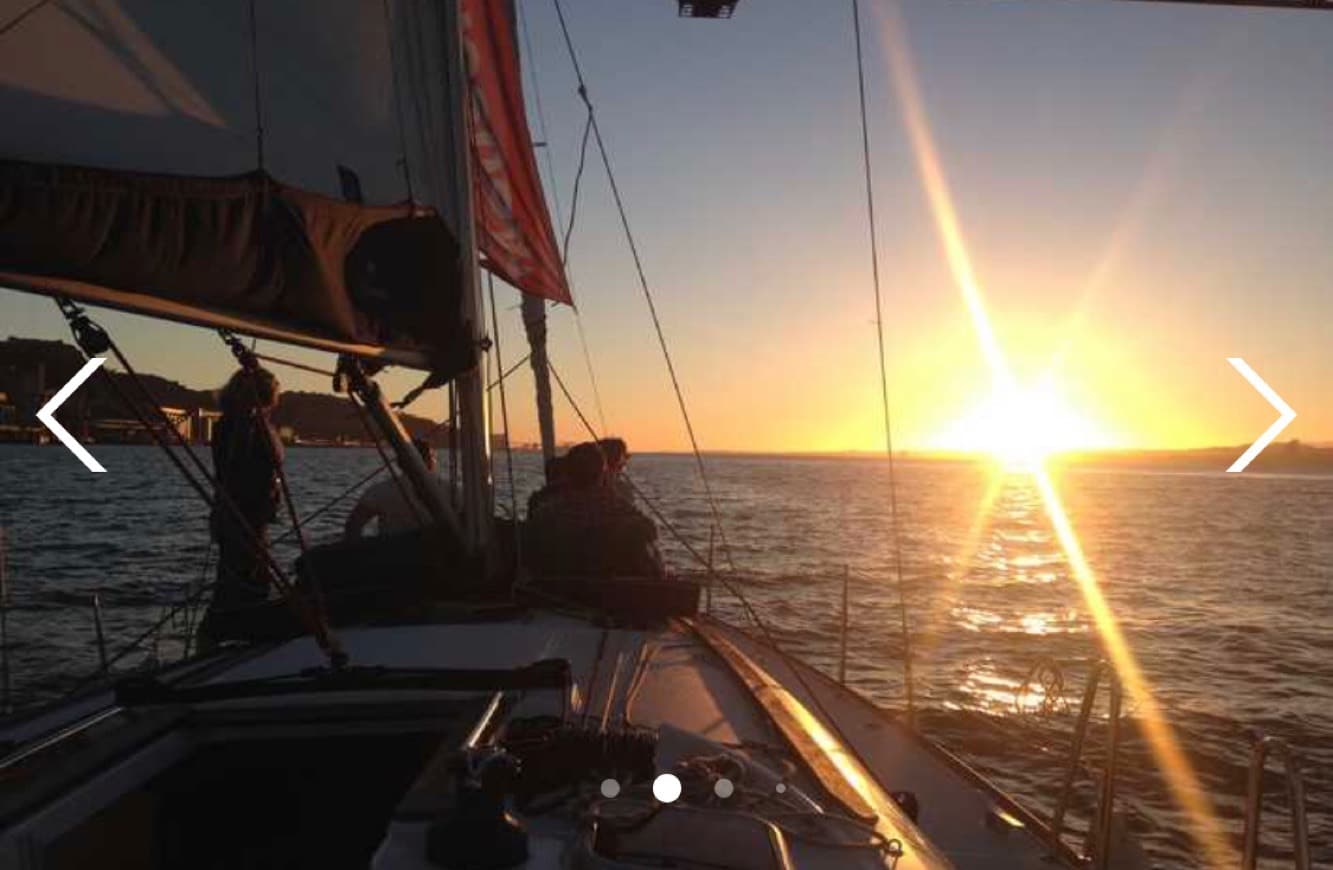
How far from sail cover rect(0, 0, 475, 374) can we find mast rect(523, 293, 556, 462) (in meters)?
6.10

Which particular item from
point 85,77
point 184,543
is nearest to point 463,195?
point 85,77

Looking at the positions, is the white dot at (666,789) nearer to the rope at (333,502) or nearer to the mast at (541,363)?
the rope at (333,502)

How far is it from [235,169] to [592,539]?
3.53 meters

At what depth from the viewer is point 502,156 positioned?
8367mm

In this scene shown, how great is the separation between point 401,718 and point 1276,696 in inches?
571

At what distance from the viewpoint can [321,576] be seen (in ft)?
21.0

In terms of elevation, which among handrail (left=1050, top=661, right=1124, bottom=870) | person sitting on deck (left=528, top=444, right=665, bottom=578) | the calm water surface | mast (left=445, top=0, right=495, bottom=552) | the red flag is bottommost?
the calm water surface

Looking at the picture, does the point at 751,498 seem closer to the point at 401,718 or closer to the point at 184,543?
the point at 184,543

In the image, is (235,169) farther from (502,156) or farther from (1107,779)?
(502,156)

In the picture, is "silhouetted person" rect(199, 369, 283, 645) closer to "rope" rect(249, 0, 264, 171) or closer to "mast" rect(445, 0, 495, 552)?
"mast" rect(445, 0, 495, 552)

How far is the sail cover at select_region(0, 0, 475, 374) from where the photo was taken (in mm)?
3092

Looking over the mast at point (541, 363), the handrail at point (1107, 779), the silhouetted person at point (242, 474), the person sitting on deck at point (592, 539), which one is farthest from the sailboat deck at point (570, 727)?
the mast at point (541, 363)

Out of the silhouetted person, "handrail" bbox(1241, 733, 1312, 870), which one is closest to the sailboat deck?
Answer: "handrail" bbox(1241, 733, 1312, 870)

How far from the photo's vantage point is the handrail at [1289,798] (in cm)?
304
